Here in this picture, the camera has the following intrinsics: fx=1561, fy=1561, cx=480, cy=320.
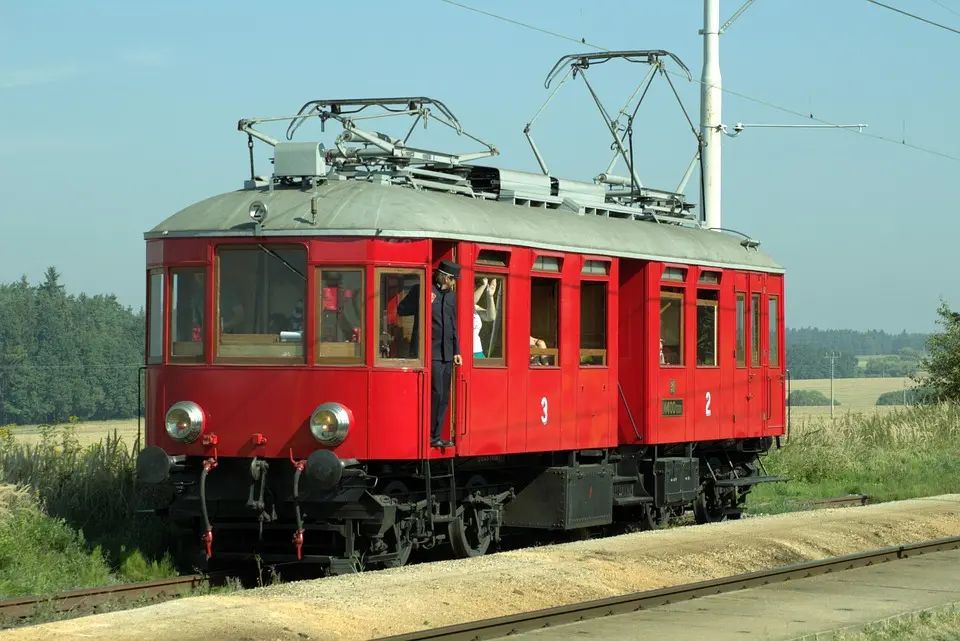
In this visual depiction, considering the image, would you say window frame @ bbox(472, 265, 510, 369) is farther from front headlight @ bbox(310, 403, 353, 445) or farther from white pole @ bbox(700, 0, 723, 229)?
white pole @ bbox(700, 0, 723, 229)

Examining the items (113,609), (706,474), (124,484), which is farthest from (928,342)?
(113,609)

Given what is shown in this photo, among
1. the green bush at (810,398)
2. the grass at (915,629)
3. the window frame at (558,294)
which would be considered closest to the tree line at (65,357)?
the green bush at (810,398)

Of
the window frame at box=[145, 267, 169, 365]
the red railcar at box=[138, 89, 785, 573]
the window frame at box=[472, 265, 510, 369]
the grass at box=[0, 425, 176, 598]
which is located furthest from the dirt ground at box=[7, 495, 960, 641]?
the window frame at box=[145, 267, 169, 365]

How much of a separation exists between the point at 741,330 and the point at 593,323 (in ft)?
13.0

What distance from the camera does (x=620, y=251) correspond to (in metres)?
17.6

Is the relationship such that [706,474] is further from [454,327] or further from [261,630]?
[261,630]

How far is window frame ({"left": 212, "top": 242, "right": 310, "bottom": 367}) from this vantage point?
45.5 ft

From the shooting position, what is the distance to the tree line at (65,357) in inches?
3184

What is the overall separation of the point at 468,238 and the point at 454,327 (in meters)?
0.87

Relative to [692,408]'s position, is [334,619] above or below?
below

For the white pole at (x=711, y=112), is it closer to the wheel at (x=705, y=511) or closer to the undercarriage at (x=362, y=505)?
the wheel at (x=705, y=511)

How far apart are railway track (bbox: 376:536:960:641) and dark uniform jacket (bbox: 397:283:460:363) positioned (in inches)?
121

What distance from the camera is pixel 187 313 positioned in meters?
14.4

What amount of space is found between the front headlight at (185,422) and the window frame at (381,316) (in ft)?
5.54
